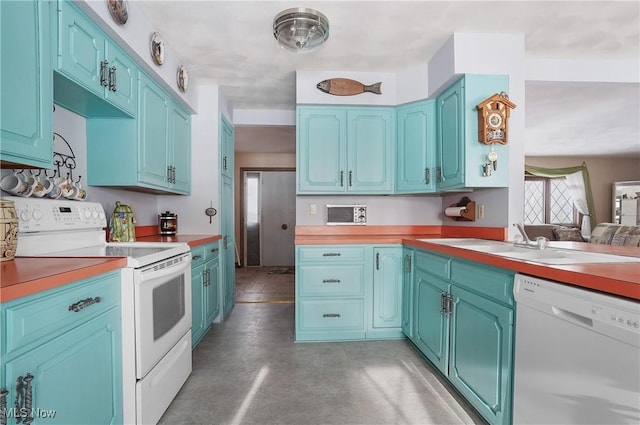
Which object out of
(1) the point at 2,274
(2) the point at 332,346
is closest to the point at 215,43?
(1) the point at 2,274

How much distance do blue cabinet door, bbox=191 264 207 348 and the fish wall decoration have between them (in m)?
1.88

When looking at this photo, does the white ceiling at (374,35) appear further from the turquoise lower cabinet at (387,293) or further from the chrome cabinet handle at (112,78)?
the turquoise lower cabinet at (387,293)

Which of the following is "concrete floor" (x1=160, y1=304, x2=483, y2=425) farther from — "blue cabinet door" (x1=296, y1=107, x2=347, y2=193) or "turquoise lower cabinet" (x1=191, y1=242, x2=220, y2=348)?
"blue cabinet door" (x1=296, y1=107, x2=347, y2=193)

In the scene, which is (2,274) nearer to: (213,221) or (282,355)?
(282,355)

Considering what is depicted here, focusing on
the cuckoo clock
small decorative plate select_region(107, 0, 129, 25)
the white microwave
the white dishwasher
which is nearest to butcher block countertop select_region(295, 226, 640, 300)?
the white dishwasher

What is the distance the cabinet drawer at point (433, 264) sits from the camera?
77.0 inches

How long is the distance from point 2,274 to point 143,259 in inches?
19.4

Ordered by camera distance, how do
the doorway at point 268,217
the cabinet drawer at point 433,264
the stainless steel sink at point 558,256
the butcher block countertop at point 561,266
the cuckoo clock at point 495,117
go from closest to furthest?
the butcher block countertop at point 561,266 < the stainless steel sink at point 558,256 < the cabinet drawer at point 433,264 < the cuckoo clock at point 495,117 < the doorway at point 268,217

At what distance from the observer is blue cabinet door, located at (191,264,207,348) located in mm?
2426

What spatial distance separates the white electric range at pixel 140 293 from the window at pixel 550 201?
7438 mm

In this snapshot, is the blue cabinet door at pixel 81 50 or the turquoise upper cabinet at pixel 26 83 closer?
the turquoise upper cabinet at pixel 26 83

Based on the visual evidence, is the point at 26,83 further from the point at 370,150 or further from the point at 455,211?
the point at 455,211

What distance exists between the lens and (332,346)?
2582 millimetres

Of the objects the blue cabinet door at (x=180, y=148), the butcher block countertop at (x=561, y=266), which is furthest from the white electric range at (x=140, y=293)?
the butcher block countertop at (x=561, y=266)
